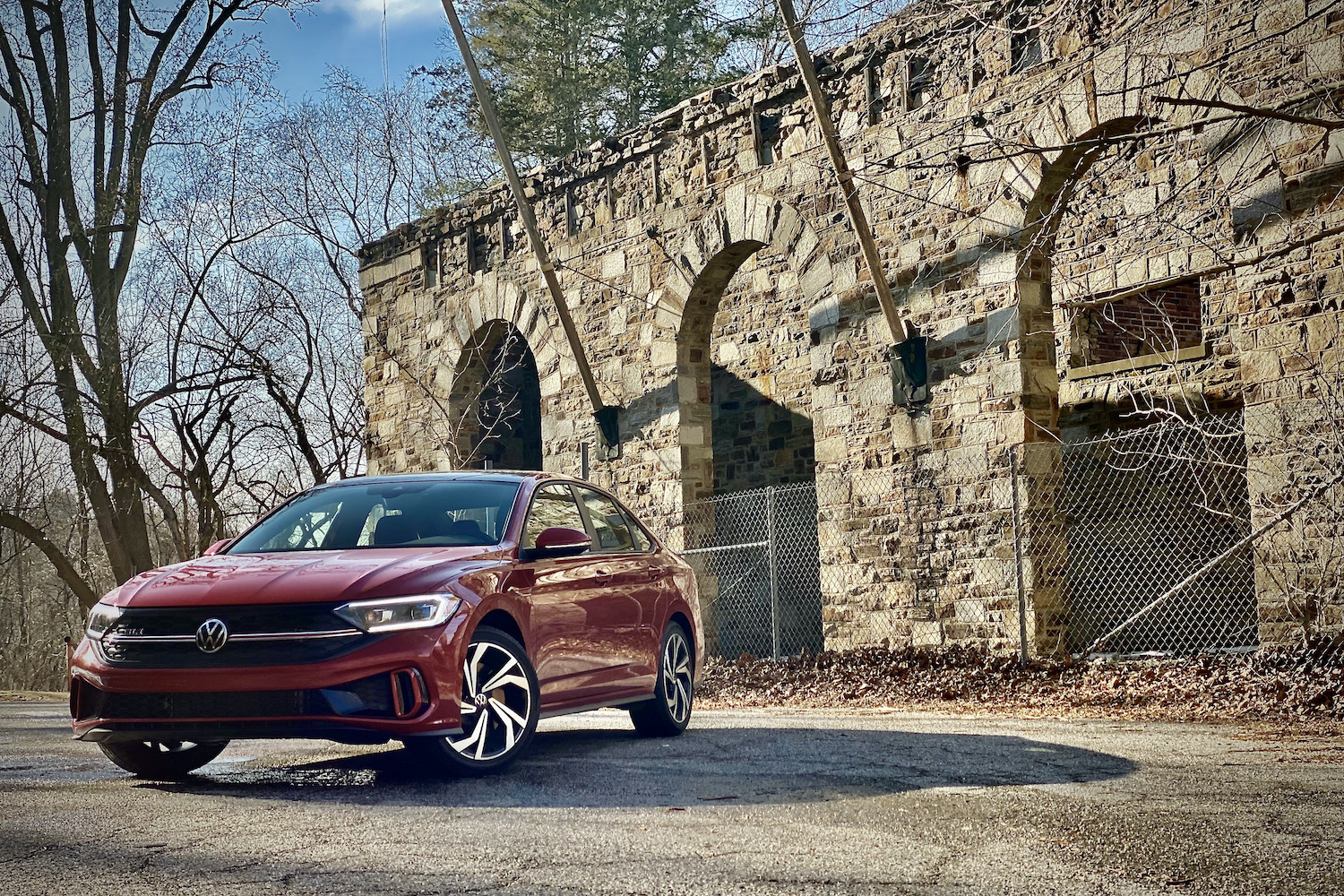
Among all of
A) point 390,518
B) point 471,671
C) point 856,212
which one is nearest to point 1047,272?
point 856,212

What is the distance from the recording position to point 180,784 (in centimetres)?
651

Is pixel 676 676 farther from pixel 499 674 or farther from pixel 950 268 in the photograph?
pixel 950 268

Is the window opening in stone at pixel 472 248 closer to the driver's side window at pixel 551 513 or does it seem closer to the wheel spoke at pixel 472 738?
the driver's side window at pixel 551 513

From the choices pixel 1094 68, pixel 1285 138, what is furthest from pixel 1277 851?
pixel 1094 68

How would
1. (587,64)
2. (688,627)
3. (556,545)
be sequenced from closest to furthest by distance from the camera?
(556,545), (688,627), (587,64)

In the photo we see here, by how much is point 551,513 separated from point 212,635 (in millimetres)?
2293

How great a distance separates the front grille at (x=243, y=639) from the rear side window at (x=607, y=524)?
2.24 meters

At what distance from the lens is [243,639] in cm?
600

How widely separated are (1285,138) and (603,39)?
75.7ft

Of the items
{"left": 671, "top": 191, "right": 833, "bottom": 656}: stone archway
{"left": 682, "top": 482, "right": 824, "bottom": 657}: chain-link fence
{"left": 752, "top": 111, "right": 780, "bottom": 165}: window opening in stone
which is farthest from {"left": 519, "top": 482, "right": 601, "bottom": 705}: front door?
{"left": 682, "top": 482, "right": 824, "bottom": 657}: chain-link fence

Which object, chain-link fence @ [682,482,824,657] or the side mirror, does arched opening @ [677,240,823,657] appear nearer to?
chain-link fence @ [682,482,824,657]

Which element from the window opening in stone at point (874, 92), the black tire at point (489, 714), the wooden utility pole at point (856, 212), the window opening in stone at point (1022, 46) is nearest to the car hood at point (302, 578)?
the black tire at point (489, 714)

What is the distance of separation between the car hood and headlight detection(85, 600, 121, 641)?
0.14ft

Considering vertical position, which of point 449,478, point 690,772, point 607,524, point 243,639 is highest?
point 449,478
